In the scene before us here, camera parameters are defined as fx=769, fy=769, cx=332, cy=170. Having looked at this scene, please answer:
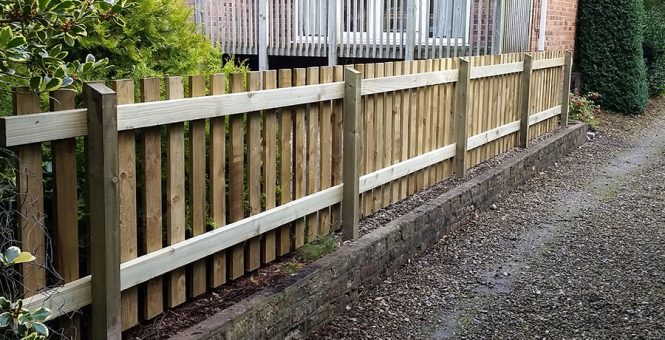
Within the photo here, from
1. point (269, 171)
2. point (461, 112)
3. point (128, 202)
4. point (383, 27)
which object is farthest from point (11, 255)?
point (383, 27)

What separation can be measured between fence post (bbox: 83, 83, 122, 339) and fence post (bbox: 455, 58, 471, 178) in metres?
4.85

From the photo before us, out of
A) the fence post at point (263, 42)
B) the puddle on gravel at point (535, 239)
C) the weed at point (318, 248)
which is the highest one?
the fence post at point (263, 42)

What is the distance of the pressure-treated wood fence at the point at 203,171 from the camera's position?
3121mm

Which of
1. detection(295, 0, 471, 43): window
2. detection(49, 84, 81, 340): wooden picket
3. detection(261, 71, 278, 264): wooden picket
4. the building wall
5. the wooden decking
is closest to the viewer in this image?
detection(49, 84, 81, 340): wooden picket

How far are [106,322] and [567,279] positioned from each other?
3.53 m

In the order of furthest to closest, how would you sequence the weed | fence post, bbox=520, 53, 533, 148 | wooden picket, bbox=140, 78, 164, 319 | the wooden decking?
the wooden decking
fence post, bbox=520, 53, 533, 148
the weed
wooden picket, bbox=140, 78, 164, 319

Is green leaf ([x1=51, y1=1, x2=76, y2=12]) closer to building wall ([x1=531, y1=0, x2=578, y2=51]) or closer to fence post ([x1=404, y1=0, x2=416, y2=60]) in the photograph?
fence post ([x1=404, y1=0, x2=416, y2=60])

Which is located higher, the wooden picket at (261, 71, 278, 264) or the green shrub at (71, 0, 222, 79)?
the green shrub at (71, 0, 222, 79)

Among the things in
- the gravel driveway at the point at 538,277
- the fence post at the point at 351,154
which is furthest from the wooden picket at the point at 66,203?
the fence post at the point at 351,154

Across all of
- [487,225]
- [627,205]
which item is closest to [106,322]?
[487,225]

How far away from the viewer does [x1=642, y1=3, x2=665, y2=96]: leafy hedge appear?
16.4 m

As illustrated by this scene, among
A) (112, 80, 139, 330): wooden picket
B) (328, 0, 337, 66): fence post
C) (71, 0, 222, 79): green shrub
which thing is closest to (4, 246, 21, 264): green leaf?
(112, 80, 139, 330): wooden picket

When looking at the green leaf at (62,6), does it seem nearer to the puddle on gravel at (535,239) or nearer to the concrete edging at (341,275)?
the concrete edging at (341,275)

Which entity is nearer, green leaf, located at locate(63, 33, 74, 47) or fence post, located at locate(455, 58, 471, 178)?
green leaf, located at locate(63, 33, 74, 47)
